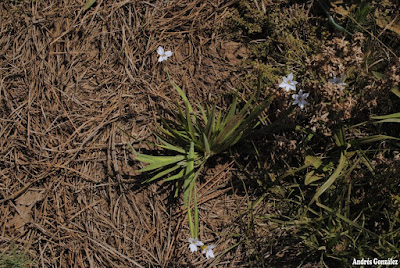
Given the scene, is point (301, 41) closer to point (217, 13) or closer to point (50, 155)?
point (217, 13)

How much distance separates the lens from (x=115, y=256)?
2.40 meters

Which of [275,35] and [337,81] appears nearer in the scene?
[337,81]

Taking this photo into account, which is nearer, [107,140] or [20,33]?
[107,140]

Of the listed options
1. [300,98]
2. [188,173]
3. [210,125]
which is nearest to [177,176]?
[188,173]

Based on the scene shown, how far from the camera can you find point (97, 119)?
261 centimetres

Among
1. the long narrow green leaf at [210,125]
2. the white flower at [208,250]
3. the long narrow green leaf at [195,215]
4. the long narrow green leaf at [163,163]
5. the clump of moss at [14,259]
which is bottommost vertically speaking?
the clump of moss at [14,259]

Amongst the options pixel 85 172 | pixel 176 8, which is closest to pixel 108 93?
pixel 85 172

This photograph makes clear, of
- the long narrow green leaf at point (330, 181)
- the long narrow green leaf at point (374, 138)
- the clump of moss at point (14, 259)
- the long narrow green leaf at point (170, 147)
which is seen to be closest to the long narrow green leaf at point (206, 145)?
the long narrow green leaf at point (170, 147)

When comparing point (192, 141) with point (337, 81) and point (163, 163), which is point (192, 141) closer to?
point (163, 163)

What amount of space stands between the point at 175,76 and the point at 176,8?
0.51m

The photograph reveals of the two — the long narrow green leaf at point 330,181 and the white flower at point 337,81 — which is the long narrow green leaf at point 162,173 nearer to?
the long narrow green leaf at point 330,181

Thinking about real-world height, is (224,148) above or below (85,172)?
above

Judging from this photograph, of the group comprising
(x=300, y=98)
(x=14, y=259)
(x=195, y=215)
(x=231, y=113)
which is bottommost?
(x=14, y=259)

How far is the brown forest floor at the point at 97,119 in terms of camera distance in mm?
2432
